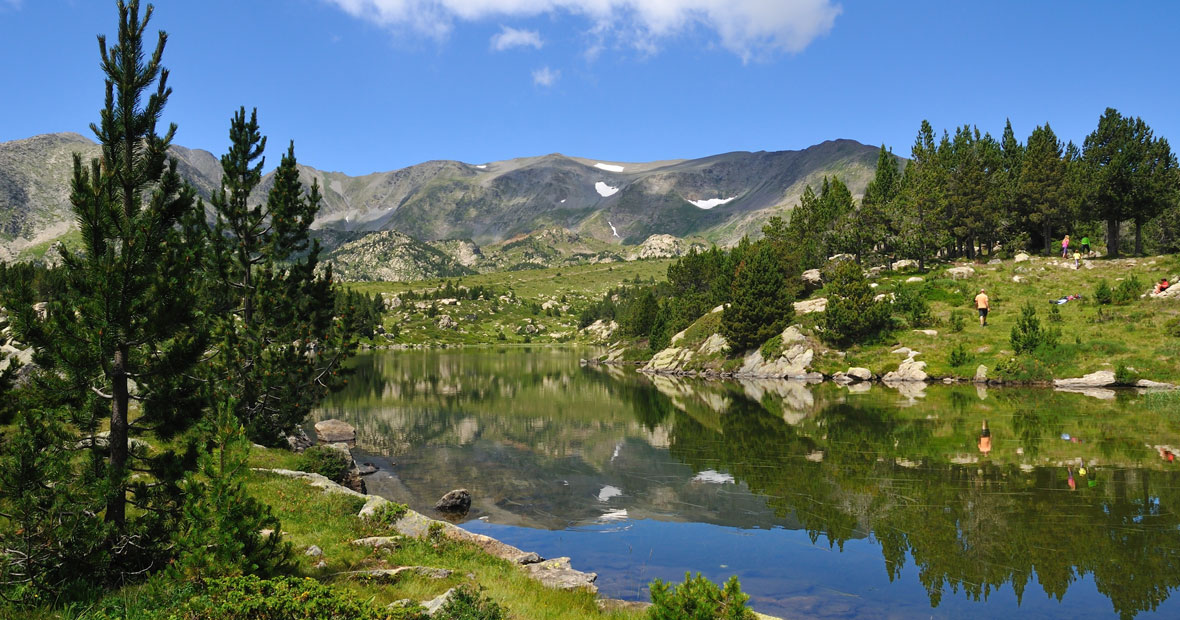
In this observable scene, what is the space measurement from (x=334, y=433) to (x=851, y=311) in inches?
2437

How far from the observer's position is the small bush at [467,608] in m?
10.8

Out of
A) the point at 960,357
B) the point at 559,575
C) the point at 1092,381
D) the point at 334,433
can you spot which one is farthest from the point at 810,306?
the point at 559,575

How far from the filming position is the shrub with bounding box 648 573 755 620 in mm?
10391

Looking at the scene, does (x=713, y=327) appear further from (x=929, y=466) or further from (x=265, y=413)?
(x=265, y=413)

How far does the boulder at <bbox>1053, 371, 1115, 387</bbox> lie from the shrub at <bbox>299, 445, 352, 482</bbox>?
2599 inches

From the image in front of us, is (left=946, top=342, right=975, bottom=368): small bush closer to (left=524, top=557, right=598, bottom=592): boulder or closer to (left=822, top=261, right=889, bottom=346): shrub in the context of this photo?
(left=822, top=261, right=889, bottom=346): shrub

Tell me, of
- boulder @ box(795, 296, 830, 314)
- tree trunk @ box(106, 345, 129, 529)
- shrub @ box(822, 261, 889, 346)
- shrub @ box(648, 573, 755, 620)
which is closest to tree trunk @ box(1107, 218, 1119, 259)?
shrub @ box(822, 261, 889, 346)

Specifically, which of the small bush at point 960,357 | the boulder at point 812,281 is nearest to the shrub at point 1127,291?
the small bush at point 960,357

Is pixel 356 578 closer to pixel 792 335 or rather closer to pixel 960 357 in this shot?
pixel 960 357

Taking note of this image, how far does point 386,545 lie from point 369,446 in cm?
2969

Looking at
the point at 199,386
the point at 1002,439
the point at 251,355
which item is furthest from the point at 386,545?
the point at 1002,439

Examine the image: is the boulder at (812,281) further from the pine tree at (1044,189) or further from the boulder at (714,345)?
the pine tree at (1044,189)

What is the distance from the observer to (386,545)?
17062 mm

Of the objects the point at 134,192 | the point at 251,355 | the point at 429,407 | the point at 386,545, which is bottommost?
the point at 429,407
